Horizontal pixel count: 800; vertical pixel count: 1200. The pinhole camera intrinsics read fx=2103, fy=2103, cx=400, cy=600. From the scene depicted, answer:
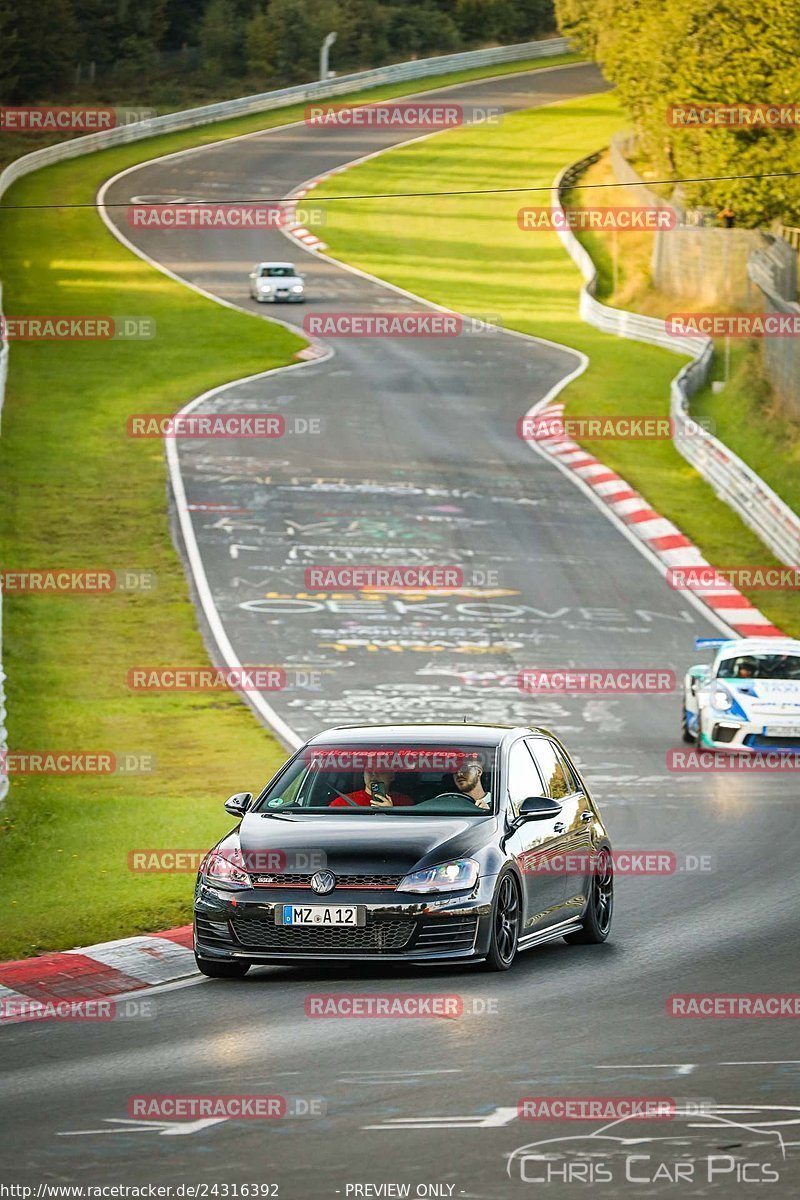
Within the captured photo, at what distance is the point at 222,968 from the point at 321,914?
0.81 meters

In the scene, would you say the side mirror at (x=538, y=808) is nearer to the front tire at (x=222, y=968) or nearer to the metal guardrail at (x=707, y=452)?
the front tire at (x=222, y=968)

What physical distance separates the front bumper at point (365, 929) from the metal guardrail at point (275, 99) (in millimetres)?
64740

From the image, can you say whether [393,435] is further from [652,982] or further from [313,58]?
[313,58]

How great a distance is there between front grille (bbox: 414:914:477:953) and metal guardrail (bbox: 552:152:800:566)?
23779mm

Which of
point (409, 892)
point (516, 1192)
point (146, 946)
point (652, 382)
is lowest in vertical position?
point (652, 382)

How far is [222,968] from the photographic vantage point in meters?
11.9

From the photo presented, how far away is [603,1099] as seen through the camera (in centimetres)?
856

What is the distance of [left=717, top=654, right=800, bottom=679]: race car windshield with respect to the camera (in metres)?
24.2

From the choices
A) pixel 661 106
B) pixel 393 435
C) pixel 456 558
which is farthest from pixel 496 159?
pixel 456 558

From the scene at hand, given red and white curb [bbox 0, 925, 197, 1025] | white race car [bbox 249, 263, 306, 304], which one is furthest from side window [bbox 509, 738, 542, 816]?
white race car [bbox 249, 263, 306, 304]

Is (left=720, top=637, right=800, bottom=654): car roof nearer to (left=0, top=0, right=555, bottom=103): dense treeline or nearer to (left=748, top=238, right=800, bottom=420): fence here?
(left=748, top=238, right=800, bottom=420): fence

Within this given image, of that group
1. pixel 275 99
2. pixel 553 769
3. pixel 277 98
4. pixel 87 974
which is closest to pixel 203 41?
pixel 277 98

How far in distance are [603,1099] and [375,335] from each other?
49.1 meters

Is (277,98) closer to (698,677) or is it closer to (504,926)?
(698,677)
